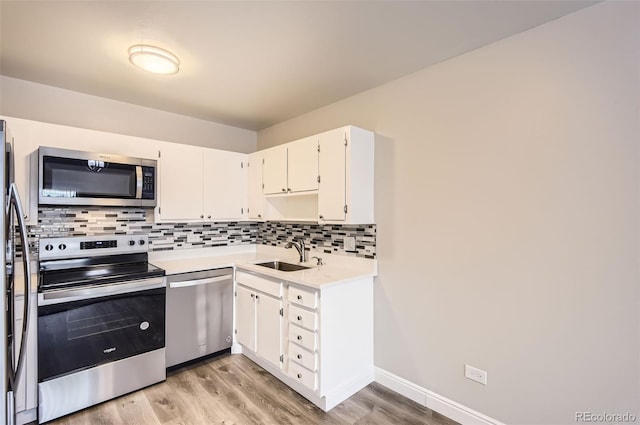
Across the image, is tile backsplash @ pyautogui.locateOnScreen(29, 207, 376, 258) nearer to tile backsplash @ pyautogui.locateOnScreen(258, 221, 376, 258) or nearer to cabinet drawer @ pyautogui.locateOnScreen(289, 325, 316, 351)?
tile backsplash @ pyautogui.locateOnScreen(258, 221, 376, 258)

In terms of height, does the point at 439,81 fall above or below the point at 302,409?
above

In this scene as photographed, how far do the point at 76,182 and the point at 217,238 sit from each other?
5.14ft

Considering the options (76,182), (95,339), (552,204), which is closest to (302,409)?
(95,339)

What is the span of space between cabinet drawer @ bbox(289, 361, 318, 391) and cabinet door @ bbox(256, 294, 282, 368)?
0.56ft

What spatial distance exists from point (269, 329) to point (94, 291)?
4.47 feet

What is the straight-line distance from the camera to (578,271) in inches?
66.0

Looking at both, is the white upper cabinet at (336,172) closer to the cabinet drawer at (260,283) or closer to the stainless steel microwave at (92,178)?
the cabinet drawer at (260,283)

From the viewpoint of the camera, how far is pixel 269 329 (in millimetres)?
2643

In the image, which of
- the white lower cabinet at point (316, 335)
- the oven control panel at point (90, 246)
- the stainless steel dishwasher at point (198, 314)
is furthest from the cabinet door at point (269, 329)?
the oven control panel at point (90, 246)

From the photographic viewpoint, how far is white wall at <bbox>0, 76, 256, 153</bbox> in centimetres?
251

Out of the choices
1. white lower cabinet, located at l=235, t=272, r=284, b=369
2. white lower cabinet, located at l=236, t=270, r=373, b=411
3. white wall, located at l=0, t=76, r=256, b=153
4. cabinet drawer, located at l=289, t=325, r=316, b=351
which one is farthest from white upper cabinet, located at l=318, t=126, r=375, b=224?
white wall, located at l=0, t=76, r=256, b=153

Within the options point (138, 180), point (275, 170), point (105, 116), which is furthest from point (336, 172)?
point (105, 116)

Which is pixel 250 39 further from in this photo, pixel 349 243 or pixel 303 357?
pixel 303 357

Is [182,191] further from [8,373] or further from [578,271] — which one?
[578,271]
